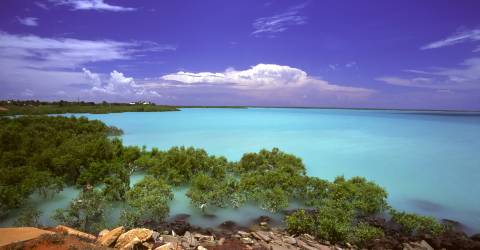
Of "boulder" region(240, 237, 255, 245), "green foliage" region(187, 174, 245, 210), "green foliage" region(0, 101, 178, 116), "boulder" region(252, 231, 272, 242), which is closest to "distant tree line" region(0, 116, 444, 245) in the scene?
"green foliage" region(187, 174, 245, 210)

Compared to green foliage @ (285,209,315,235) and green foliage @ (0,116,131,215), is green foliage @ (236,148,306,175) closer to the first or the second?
green foliage @ (0,116,131,215)

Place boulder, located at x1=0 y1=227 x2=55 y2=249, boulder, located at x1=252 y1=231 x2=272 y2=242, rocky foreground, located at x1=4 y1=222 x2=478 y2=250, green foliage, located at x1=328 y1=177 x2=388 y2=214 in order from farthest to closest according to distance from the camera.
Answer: green foliage, located at x1=328 y1=177 x2=388 y2=214
boulder, located at x1=252 y1=231 x2=272 y2=242
boulder, located at x1=0 y1=227 x2=55 y2=249
rocky foreground, located at x1=4 y1=222 x2=478 y2=250

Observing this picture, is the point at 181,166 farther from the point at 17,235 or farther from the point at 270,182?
the point at 17,235

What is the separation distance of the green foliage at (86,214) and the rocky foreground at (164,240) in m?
1.53

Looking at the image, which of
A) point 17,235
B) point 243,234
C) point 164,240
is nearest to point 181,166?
point 243,234

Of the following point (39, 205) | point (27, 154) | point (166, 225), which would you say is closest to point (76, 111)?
point (27, 154)

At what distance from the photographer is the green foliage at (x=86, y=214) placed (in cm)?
1034

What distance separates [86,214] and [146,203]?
7.26ft

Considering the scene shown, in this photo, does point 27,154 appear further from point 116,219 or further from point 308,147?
point 308,147

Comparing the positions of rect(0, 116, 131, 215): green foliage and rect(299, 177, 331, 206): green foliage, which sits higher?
rect(0, 116, 131, 215): green foliage

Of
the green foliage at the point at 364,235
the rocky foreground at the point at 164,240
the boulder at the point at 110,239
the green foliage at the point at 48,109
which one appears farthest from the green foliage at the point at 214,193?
the green foliage at the point at 48,109

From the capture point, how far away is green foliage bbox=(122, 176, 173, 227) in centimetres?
1079

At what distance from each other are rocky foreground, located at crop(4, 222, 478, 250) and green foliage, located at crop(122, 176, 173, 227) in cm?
157

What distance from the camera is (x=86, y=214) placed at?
432 inches
